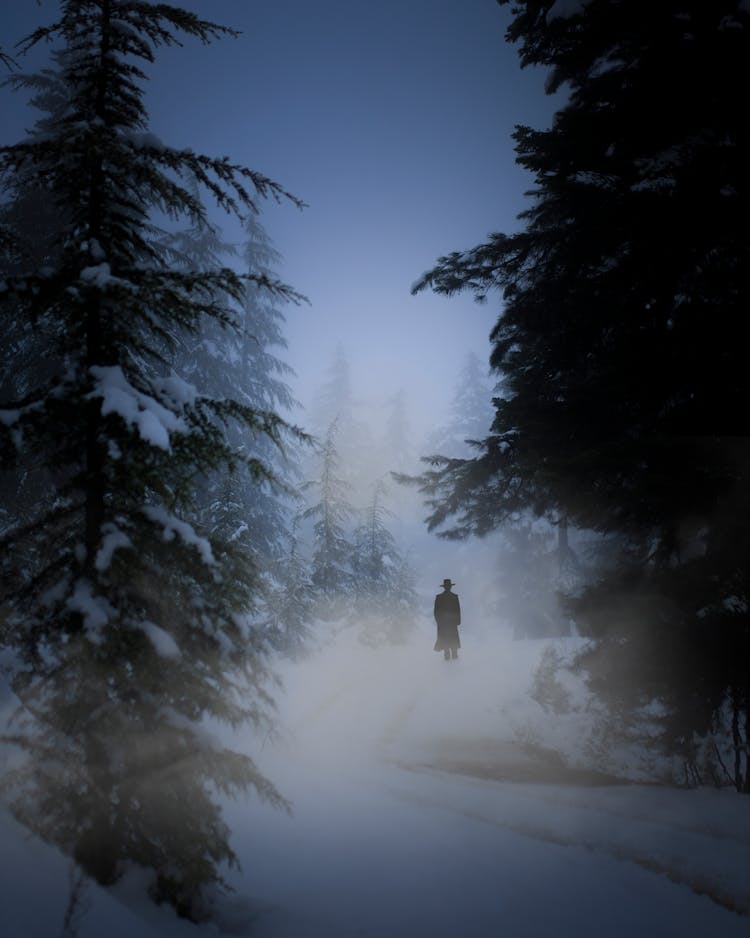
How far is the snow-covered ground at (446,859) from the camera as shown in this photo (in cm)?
324

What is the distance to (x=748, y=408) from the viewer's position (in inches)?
208

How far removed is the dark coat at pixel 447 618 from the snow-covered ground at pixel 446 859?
470 cm

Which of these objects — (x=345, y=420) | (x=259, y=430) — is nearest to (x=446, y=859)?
(x=259, y=430)

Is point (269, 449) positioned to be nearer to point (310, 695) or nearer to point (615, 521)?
point (310, 695)

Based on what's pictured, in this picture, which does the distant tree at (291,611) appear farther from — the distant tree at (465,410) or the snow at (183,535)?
the distant tree at (465,410)

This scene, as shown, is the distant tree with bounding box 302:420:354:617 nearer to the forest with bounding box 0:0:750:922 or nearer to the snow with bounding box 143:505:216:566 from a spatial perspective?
the forest with bounding box 0:0:750:922

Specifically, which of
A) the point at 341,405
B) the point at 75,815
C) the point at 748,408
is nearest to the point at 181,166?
the point at 75,815

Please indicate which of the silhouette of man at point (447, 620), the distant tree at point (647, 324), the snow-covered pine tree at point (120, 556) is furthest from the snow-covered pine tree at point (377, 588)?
the snow-covered pine tree at point (120, 556)

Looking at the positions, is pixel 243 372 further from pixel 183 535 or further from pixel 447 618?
pixel 183 535

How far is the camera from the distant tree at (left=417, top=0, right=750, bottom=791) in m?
5.32

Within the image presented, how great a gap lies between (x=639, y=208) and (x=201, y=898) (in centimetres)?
850

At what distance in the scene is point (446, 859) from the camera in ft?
15.3

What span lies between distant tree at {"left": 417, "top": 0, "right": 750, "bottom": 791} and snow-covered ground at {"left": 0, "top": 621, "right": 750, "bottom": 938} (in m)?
1.55

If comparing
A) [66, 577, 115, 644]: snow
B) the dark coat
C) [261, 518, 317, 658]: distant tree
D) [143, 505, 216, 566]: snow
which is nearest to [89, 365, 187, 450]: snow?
[143, 505, 216, 566]: snow
